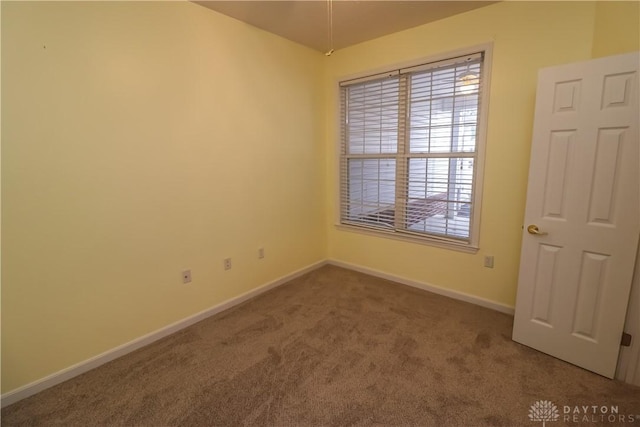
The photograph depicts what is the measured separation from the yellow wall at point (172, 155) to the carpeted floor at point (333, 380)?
335mm

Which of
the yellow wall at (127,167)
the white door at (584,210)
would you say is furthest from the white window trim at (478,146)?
the yellow wall at (127,167)

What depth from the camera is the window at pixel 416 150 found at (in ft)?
8.94

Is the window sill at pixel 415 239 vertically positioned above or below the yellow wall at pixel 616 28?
below

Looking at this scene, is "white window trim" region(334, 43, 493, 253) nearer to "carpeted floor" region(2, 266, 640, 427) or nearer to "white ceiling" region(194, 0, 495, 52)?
"white ceiling" region(194, 0, 495, 52)

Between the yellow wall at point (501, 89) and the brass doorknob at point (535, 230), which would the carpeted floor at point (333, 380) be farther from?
the brass doorknob at point (535, 230)

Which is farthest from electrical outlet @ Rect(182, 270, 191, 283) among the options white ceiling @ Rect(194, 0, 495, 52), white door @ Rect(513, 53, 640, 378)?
white door @ Rect(513, 53, 640, 378)

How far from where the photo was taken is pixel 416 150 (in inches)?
121

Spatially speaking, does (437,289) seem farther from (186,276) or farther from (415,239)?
(186,276)

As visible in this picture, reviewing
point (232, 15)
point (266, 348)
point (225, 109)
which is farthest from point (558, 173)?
point (232, 15)

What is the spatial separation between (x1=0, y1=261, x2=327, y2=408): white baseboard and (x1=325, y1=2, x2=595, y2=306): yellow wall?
1883mm

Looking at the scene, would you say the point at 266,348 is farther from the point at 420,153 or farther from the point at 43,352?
the point at 420,153

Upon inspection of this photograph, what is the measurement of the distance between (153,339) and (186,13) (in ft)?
8.39

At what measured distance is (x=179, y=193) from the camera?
2.40 meters

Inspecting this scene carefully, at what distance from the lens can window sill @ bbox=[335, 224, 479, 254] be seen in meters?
2.86
